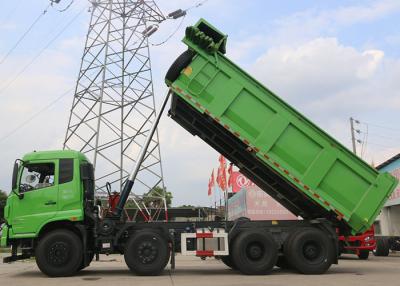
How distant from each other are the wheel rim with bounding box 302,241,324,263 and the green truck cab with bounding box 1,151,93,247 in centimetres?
504

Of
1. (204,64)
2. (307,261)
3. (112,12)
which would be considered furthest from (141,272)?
(112,12)

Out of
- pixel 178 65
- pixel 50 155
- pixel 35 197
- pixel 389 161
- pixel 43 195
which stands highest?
pixel 389 161

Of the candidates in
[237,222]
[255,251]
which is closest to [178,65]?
[237,222]

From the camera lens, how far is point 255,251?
33.2 feet

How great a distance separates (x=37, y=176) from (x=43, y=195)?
0.47m

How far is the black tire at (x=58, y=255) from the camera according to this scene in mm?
9547

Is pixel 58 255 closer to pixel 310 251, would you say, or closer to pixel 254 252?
pixel 254 252

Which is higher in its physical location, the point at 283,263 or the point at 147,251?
the point at 283,263

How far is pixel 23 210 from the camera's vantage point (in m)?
9.84

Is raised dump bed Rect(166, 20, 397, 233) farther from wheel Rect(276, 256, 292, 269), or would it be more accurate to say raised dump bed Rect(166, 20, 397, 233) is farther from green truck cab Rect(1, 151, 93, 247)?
green truck cab Rect(1, 151, 93, 247)

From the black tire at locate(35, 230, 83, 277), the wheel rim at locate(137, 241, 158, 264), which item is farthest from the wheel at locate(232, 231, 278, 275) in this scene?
the black tire at locate(35, 230, 83, 277)

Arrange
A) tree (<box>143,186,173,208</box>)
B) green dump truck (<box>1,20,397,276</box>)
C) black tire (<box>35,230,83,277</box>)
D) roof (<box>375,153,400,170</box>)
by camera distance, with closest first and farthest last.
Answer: black tire (<box>35,230,83,277</box>) < green dump truck (<box>1,20,397,276</box>) < tree (<box>143,186,173,208</box>) < roof (<box>375,153,400,170</box>)

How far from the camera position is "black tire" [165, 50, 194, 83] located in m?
10.2

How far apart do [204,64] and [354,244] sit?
18.3ft
